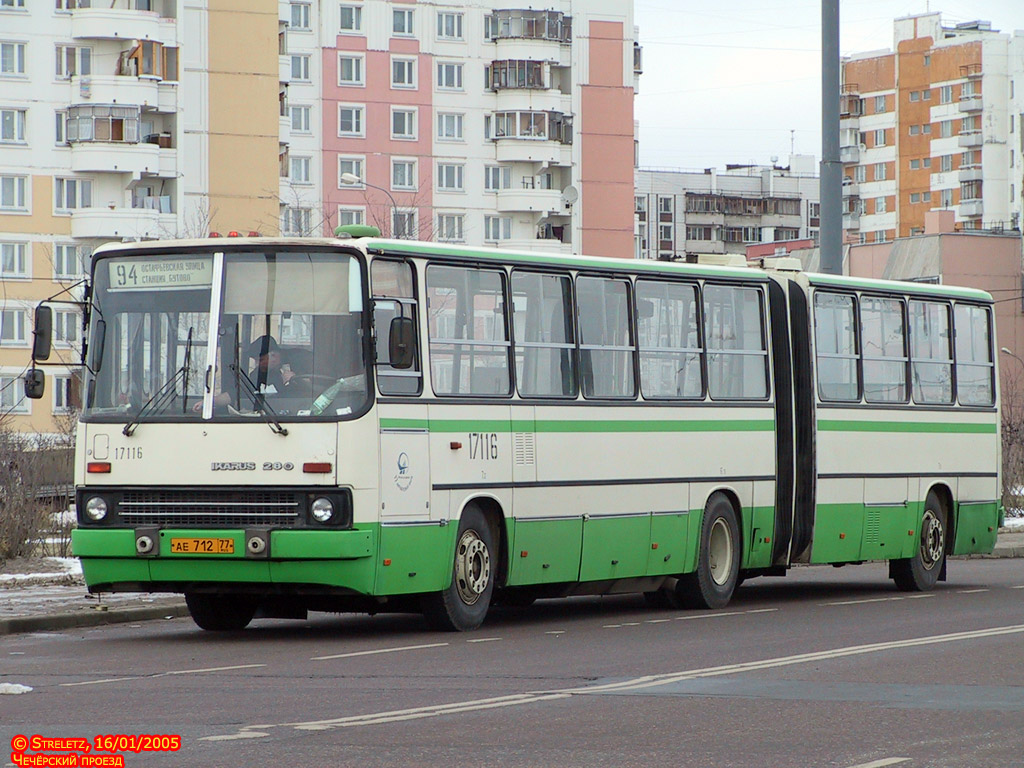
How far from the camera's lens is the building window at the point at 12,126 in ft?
258

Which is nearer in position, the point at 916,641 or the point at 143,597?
the point at 916,641

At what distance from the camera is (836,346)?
71.8ft

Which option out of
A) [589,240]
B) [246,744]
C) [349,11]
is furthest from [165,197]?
[246,744]

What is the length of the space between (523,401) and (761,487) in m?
4.02

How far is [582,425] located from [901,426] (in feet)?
18.9

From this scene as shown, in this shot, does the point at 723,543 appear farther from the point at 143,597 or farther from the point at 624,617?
the point at 143,597

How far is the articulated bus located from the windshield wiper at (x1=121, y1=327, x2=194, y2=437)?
0.8 inches

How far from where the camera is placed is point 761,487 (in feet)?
67.9

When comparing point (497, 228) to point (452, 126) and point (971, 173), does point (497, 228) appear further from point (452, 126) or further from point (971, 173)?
point (971, 173)

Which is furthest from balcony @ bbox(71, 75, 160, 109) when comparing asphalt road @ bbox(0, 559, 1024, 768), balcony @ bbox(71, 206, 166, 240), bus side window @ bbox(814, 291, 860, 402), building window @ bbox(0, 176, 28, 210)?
asphalt road @ bbox(0, 559, 1024, 768)

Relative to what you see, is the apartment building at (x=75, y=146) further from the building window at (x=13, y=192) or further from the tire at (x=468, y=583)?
the tire at (x=468, y=583)

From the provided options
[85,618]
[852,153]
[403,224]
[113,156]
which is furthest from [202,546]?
[852,153]

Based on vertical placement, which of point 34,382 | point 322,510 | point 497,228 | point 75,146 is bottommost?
point 322,510

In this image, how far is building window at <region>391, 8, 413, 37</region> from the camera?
338ft
